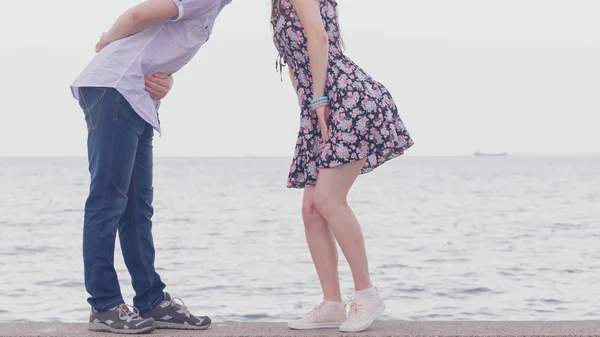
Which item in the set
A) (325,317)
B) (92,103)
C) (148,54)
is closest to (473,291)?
(325,317)

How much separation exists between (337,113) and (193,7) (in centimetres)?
78

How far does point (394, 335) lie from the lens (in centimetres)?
319

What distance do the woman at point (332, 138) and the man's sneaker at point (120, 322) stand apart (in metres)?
0.65

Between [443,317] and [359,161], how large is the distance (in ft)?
17.0

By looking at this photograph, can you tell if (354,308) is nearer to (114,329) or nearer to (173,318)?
(173,318)

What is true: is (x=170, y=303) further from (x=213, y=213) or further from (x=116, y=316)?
(x=213, y=213)

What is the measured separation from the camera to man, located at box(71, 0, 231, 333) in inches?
129

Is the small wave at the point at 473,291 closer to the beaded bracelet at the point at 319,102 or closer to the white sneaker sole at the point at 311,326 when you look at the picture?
the white sneaker sole at the point at 311,326

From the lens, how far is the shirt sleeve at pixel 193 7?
3.29 meters

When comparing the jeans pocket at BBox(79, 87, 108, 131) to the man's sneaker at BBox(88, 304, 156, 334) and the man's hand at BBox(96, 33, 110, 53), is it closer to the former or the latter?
the man's hand at BBox(96, 33, 110, 53)

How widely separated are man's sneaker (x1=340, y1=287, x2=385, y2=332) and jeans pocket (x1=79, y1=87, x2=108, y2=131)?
1367mm

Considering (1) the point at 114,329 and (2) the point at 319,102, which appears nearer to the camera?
(1) the point at 114,329

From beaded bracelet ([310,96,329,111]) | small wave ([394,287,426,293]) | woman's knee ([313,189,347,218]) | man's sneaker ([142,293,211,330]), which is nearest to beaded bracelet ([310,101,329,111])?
beaded bracelet ([310,96,329,111])

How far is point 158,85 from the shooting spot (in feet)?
11.3
